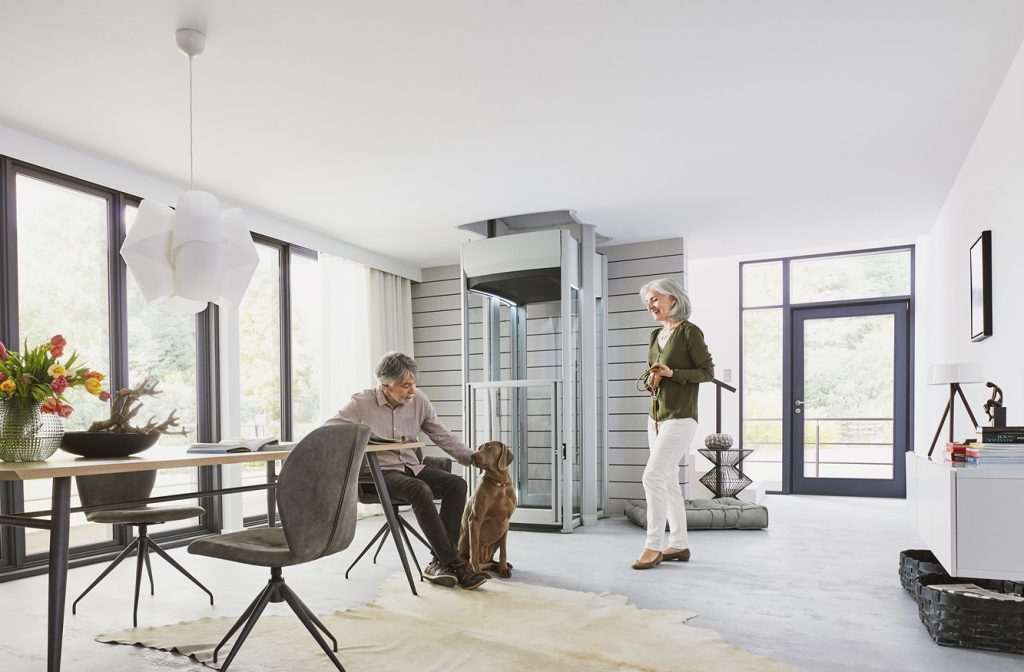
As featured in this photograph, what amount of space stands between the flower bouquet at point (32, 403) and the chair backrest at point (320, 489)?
0.78 meters

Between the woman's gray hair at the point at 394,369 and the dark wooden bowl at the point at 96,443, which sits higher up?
the woman's gray hair at the point at 394,369

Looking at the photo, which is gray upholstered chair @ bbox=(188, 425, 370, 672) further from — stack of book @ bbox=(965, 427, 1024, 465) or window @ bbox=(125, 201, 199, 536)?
window @ bbox=(125, 201, 199, 536)

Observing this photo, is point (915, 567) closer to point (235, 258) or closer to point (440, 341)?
point (235, 258)

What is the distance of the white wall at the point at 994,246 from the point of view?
2.82 metres

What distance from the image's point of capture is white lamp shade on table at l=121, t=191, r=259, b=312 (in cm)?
259

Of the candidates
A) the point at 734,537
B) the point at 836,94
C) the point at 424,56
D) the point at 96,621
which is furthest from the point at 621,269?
the point at 96,621

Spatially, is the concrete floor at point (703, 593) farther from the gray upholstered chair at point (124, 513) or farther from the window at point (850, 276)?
the window at point (850, 276)

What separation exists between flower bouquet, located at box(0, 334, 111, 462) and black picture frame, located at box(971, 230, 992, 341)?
3832mm

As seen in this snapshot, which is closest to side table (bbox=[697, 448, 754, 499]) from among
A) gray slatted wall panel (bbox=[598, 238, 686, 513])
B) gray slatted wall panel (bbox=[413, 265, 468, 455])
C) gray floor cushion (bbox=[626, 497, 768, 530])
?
gray slatted wall panel (bbox=[598, 238, 686, 513])

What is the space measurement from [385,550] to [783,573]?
223 cm

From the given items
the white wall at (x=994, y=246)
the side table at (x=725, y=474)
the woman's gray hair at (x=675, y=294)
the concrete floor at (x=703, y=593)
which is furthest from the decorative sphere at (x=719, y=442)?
the woman's gray hair at (x=675, y=294)

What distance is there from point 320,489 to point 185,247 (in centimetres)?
114

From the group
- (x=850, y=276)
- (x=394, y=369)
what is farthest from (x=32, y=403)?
(x=850, y=276)

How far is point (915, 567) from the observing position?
3.01 m
